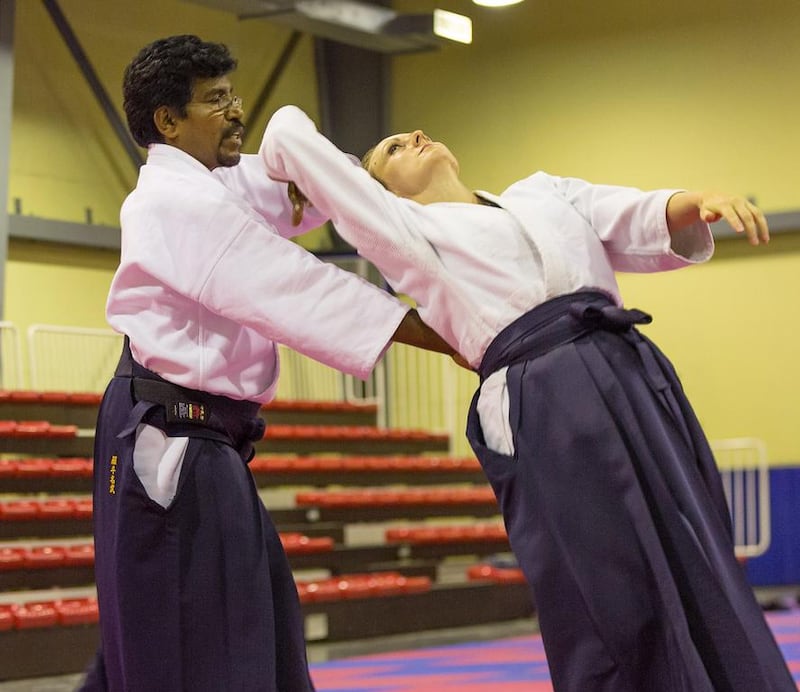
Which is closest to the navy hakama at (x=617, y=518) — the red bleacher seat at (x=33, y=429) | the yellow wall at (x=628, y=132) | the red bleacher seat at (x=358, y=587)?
the red bleacher seat at (x=358, y=587)

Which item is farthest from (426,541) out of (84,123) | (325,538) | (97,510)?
(97,510)

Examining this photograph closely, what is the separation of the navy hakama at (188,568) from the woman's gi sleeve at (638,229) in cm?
74

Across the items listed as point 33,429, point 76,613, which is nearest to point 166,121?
point 76,613

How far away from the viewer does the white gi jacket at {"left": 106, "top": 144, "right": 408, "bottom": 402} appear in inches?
89.7

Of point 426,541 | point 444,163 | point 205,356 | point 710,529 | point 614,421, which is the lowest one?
point 426,541

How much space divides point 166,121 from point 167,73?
0.31 feet

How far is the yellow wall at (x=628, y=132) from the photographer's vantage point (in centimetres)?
916

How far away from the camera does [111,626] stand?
2.30 metres

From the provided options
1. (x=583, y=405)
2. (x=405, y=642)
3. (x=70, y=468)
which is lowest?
(x=405, y=642)

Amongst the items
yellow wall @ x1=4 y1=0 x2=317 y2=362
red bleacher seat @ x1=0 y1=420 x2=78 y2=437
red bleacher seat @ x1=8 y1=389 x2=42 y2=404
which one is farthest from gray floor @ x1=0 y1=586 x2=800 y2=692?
yellow wall @ x1=4 y1=0 x2=317 y2=362

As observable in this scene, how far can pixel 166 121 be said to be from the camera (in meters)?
2.48

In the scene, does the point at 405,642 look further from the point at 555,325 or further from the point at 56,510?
the point at 555,325

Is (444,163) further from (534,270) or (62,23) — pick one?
(62,23)

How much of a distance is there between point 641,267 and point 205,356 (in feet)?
2.66
